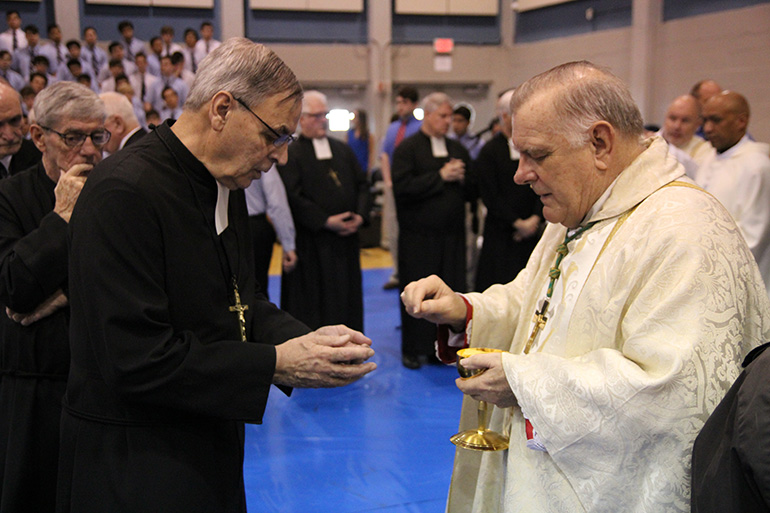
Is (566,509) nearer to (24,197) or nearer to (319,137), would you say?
(24,197)

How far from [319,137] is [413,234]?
1026 millimetres

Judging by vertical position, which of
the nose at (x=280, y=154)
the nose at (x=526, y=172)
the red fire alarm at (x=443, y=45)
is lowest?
the nose at (x=526, y=172)

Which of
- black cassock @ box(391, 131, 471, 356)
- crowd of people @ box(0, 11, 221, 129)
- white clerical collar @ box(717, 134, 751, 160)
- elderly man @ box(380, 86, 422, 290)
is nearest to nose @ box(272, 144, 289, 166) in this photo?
black cassock @ box(391, 131, 471, 356)

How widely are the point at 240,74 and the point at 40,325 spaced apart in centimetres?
116

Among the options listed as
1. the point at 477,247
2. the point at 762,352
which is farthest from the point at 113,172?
the point at 477,247

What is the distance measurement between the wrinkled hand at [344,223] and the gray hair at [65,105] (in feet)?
8.66

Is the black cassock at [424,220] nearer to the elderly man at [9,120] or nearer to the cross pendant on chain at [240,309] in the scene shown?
the elderly man at [9,120]

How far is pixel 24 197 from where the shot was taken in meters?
2.37

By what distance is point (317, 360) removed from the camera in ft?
5.58

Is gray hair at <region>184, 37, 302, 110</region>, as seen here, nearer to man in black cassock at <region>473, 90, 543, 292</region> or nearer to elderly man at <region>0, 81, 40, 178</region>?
elderly man at <region>0, 81, 40, 178</region>

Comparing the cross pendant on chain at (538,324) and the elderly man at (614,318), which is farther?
the cross pendant on chain at (538,324)

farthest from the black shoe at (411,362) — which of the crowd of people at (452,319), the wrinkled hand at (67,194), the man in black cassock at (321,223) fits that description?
the wrinkled hand at (67,194)

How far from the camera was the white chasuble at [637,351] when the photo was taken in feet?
5.07

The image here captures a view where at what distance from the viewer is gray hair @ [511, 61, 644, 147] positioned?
5.56 feet
